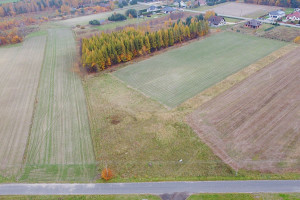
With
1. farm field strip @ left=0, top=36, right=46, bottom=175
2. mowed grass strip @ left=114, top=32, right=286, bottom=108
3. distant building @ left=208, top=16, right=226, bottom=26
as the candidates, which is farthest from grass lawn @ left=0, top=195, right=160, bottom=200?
distant building @ left=208, top=16, right=226, bottom=26

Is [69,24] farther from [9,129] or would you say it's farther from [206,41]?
[9,129]

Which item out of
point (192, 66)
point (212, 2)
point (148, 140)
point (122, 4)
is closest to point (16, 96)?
point (148, 140)

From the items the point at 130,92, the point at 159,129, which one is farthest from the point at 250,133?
the point at 130,92

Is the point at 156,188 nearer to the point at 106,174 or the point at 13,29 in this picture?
the point at 106,174

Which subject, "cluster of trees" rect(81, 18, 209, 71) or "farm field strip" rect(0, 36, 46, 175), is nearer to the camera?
"farm field strip" rect(0, 36, 46, 175)

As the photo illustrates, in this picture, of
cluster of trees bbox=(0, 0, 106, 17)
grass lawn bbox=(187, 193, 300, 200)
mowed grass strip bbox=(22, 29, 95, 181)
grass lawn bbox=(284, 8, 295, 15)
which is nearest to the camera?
grass lawn bbox=(187, 193, 300, 200)

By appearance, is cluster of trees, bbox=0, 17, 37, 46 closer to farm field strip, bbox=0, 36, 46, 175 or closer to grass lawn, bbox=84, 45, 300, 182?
farm field strip, bbox=0, 36, 46, 175
